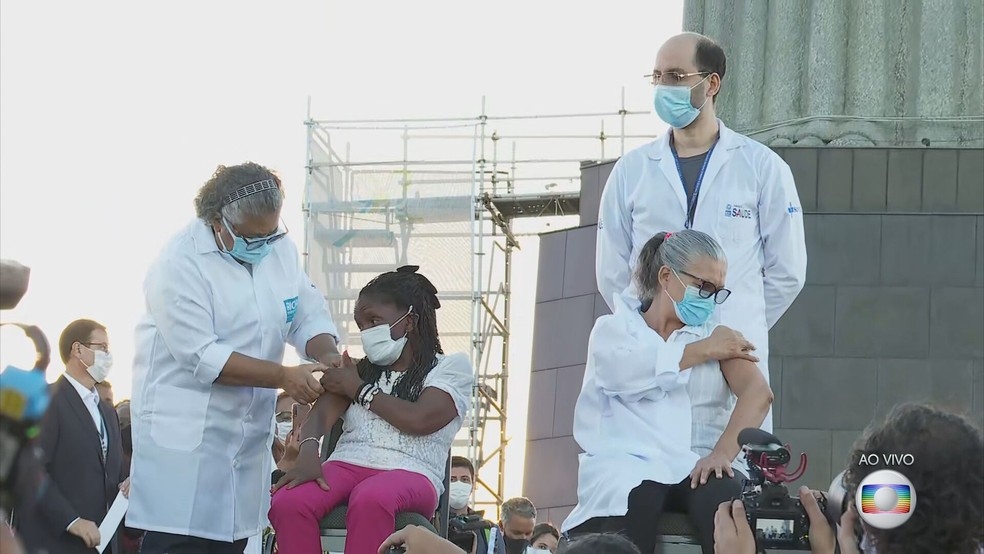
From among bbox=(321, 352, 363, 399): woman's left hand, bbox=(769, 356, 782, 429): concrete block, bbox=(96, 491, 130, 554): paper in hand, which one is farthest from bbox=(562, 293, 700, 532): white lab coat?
bbox=(769, 356, 782, 429): concrete block

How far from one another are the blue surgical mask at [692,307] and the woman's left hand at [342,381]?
116cm

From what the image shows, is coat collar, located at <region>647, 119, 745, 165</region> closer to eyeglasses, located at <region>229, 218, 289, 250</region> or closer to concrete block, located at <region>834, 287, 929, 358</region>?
eyeglasses, located at <region>229, 218, 289, 250</region>

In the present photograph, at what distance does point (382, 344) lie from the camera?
20.2 ft

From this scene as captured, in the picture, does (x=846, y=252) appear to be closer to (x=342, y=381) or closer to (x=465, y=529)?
(x=465, y=529)

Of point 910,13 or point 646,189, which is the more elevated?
point 910,13

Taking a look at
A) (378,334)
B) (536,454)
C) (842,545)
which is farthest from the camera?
(536,454)

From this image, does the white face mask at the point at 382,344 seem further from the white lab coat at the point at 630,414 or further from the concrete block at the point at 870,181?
the concrete block at the point at 870,181

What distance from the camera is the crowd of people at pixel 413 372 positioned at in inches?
221

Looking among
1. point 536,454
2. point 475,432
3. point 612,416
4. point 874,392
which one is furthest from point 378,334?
point 475,432

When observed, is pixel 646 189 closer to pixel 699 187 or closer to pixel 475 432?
pixel 699 187

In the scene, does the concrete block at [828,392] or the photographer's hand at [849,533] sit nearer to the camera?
the photographer's hand at [849,533]

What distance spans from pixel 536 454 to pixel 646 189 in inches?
271

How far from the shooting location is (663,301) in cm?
579

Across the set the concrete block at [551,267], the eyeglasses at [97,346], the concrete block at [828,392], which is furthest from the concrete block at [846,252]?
the eyeglasses at [97,346]
